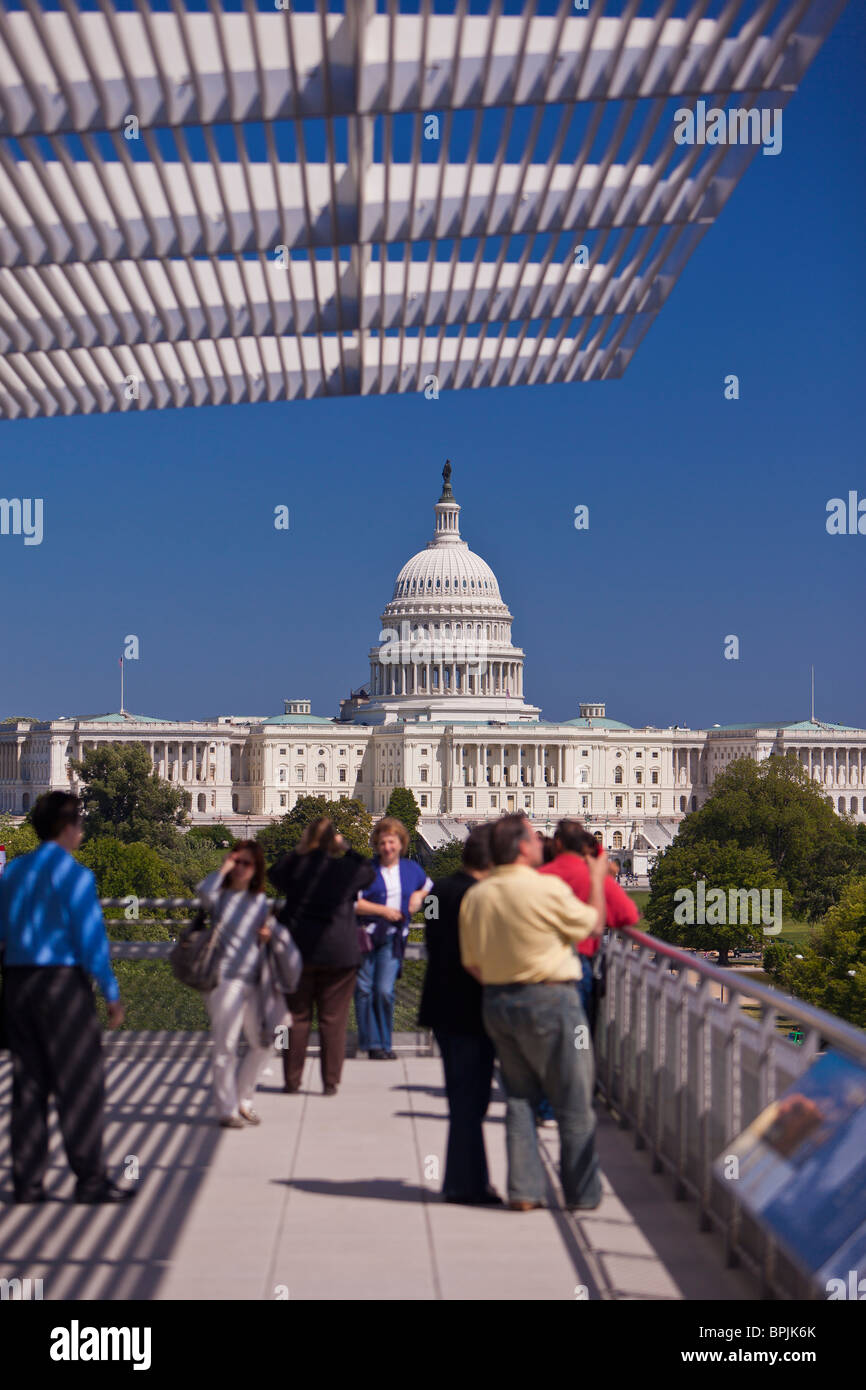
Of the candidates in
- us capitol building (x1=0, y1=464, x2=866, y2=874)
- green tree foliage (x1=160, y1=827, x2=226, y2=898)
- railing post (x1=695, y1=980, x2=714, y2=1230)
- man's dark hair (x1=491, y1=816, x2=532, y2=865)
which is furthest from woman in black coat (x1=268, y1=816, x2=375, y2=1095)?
us capitol building (x1=0, y1=464, x2=866, y2=874)

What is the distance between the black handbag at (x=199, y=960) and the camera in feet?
31.1

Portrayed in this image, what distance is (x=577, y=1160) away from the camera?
792 centimetres

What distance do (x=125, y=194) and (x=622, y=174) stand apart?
308 cm

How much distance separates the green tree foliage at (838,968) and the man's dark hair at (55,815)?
40.7 meters

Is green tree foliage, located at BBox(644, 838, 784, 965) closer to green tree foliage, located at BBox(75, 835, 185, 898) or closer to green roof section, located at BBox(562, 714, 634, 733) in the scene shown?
green tree foliage, located at BBox(75, 835, 185, 898)

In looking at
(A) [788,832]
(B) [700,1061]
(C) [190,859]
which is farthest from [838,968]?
(C) [190,859]

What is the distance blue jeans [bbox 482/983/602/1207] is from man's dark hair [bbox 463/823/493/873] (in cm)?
60

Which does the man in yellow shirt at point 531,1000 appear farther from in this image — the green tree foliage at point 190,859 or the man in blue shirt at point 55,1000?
the green tree foliage at point 190,859

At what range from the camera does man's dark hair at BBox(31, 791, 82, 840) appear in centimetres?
784

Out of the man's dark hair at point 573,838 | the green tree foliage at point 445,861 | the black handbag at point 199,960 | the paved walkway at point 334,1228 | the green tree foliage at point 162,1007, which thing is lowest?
the green tree foliage at point 445,861

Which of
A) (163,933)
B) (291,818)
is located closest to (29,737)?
(291,818)

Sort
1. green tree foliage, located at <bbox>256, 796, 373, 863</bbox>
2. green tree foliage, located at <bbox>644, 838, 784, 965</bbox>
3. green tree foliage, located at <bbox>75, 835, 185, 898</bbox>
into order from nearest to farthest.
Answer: green tree foliage, located at <bbox>75, 835, 185, 898</bbox> → green tree foliage, located at <bbox>644, 838, 784, 965</bbox> → green tree foliage, located at <bbox>256, 796, 373, 863</bbox>

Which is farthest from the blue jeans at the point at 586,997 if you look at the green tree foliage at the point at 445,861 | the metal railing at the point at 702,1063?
the green tree foliage at the point at 445,861
